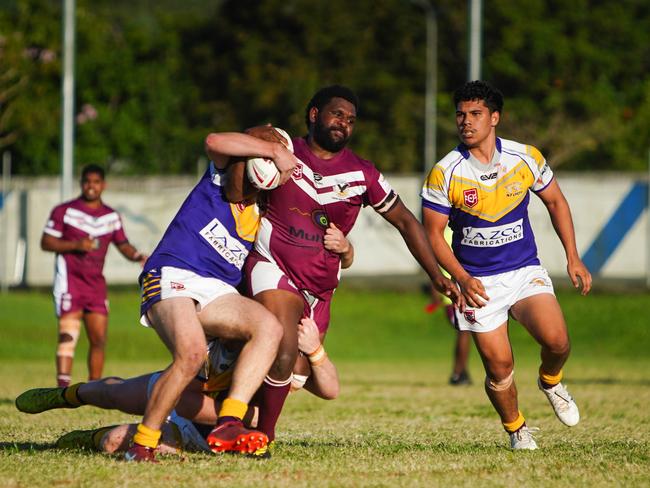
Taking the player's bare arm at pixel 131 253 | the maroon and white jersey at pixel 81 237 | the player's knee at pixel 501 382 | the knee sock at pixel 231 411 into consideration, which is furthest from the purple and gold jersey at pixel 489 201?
the maroon and white jersey at pixel 81 237

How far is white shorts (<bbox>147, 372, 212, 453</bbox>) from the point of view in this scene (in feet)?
26.3

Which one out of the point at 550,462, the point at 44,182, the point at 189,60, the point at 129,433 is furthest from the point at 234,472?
the point at 189,60

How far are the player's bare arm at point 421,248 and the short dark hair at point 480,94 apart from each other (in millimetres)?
927

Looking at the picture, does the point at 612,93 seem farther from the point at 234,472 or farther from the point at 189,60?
the point at 234,472

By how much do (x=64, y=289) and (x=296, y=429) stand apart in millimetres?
4970

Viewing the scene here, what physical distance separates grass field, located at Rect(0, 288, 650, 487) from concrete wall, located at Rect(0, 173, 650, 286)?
949 mm

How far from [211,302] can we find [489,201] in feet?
7.70

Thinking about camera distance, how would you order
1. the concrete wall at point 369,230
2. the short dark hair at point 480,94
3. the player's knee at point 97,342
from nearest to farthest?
the short dark hair at point 480,94 → the player's knee at point 97,342 → the concrete wall at point 369,230

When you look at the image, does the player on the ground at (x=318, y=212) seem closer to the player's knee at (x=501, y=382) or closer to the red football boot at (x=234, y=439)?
the player's knee at (x=501, y=382)

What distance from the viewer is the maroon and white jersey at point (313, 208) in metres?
8.42

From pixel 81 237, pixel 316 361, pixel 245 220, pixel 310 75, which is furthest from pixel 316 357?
pixel 310 75

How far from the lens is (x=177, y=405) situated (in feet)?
26.6

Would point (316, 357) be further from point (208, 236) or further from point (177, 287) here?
point (177, 287)

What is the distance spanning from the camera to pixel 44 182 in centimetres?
3056
